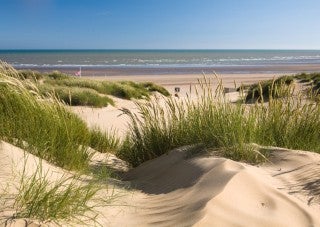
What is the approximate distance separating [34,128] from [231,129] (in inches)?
83.9

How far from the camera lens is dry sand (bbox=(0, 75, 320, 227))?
3.82 meters

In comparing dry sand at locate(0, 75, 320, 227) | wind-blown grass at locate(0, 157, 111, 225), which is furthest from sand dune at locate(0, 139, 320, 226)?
wind-blown grass at locate(0, 157, 111, 225)

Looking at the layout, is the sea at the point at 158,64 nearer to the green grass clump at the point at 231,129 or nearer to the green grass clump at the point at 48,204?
the green grass clump at the point at 231,129

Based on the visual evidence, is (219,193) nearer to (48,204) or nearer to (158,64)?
(48,204)

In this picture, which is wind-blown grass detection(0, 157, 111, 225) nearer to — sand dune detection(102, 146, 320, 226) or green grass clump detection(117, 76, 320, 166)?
sand dune detection(102, 146, 320, 226)

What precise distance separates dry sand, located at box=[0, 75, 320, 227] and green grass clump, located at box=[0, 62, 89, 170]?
363 mm

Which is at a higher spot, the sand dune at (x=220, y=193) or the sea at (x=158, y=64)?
the sand dune at (x=220, y=193)

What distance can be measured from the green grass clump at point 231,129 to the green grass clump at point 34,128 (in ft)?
4.13

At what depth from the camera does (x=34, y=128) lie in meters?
5.02

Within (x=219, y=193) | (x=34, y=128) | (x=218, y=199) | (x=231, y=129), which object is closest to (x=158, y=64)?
(x=231, y=129)

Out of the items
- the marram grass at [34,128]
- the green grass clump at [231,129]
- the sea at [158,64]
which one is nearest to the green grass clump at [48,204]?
the marram grass at [34,128]

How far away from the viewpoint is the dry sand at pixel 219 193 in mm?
3822

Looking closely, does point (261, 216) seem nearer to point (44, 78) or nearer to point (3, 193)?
point (3, 193)

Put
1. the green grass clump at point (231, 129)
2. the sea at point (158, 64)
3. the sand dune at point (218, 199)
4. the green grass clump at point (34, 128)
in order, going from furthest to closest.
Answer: the sea at point (158, 64) < the green grass clump at point (231, 129) < the green grass clump at point (34, 128) < the sand dune at point (218, 199)
